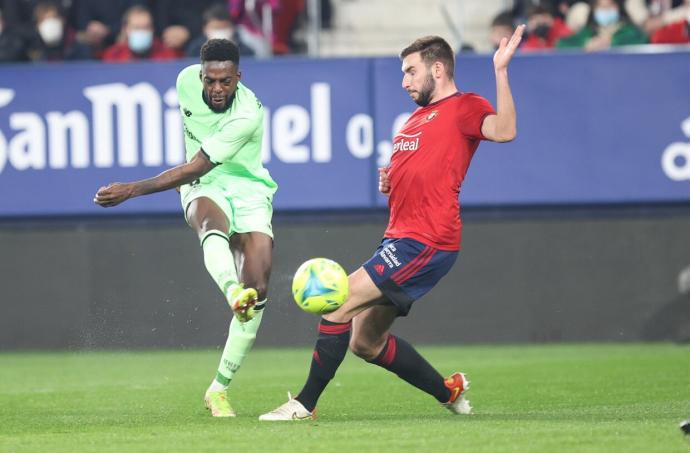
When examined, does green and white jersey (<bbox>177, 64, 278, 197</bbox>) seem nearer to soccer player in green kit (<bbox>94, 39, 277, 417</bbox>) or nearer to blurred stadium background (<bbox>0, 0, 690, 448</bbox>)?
soccer player in green kit (<bbox>94, 39, 277, 417</bbox>)

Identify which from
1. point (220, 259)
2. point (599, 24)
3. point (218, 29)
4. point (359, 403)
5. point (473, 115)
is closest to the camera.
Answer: point (473, 115)

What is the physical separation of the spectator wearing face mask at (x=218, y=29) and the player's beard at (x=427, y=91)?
23.0ft

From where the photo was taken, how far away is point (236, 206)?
9344 mm

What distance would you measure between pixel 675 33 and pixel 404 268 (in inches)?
302

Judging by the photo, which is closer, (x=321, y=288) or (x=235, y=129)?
(x=321, y=288)

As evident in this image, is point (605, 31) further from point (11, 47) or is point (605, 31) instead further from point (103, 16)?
point (11, 47)

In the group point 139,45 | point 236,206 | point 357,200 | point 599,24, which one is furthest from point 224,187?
point 599,24

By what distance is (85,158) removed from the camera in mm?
14977

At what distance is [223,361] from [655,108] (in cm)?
709

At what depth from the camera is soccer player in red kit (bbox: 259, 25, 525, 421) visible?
8.20 metres

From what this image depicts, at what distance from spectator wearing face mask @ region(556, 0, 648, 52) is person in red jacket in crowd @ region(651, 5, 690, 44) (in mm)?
184

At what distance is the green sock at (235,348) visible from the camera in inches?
355

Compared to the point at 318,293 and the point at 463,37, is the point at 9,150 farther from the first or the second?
the point at 318,293

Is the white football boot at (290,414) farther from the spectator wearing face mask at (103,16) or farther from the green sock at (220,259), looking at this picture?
the spectator wearing face mask at (103,16)
